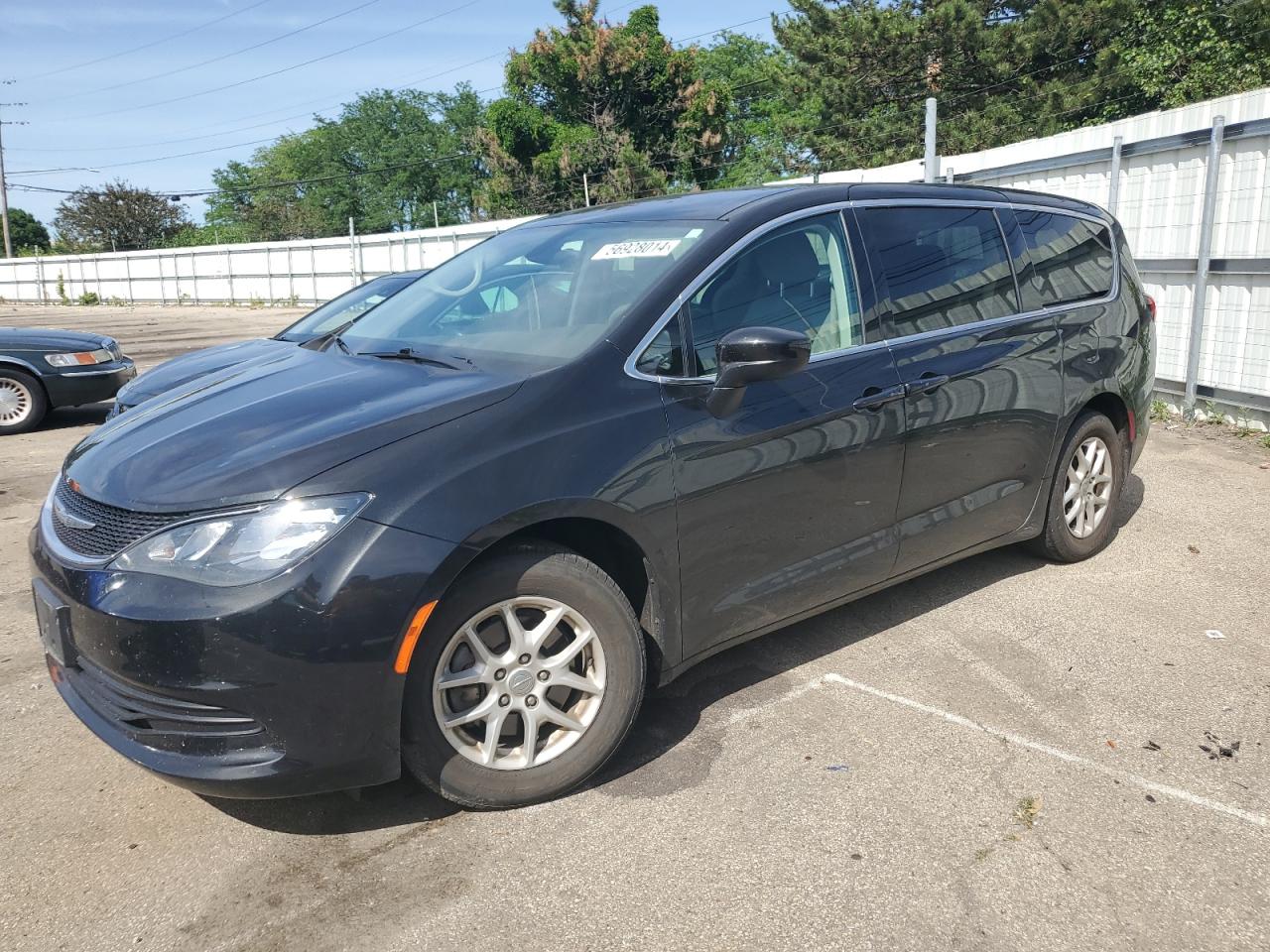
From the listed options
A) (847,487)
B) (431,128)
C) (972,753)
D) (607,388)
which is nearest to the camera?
(607,388)

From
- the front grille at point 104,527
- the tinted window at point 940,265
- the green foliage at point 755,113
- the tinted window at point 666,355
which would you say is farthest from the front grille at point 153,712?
the green foliage at point 755,113

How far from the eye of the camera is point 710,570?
330 centimetres

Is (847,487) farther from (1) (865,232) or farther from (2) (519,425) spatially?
(2) (519,425)

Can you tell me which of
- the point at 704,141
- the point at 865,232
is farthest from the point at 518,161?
the point at 865,232

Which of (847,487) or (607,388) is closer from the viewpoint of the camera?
(607,388)

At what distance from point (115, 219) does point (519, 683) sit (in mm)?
78231

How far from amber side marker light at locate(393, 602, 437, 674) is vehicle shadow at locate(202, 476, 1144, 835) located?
61 cm

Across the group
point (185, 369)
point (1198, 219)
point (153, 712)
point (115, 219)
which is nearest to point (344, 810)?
point (153, 712)

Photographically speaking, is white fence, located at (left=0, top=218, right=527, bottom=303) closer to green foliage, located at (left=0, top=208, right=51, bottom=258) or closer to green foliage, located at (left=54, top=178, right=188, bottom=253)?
green foliage, located at (left=54, top=178, right=188, bottom=253)

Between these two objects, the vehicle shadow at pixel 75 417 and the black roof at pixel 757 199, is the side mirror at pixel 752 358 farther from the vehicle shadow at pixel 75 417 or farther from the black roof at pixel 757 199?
the vehicle shadow at pixel 75 417

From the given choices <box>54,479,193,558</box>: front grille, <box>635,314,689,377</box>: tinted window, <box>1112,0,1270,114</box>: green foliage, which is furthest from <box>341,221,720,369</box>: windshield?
<box>1112,0,1270,114</box>: green foliage

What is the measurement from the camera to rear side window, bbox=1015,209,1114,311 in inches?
184

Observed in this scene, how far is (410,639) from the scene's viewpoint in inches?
104

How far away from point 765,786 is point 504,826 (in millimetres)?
806
